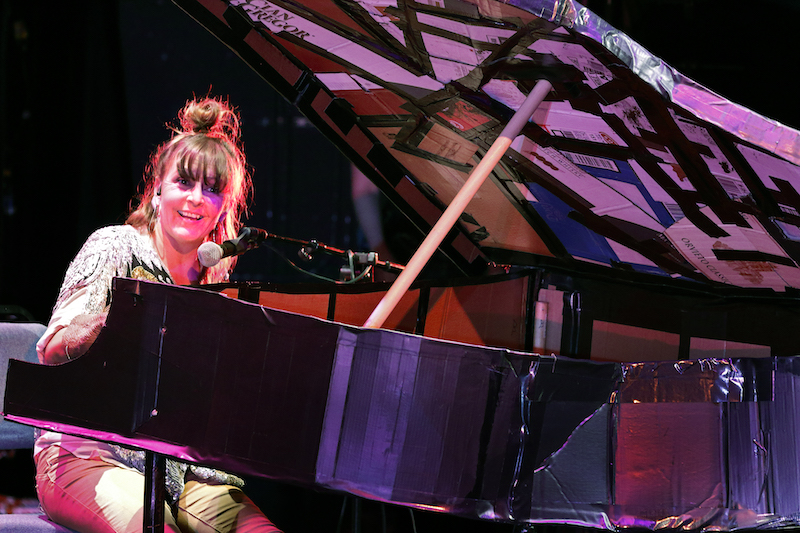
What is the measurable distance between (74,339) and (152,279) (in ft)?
1.29

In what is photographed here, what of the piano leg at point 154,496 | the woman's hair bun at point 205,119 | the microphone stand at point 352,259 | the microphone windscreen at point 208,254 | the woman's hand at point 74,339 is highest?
the woman's hair bun at point 205,119

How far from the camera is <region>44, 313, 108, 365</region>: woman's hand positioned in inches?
50.4

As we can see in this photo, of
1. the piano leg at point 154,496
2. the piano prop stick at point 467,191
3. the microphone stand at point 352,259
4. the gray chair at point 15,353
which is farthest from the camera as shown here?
the gray chair at point 15,353

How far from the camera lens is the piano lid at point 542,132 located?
1188 mm

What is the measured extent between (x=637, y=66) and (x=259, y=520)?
1.33 metres

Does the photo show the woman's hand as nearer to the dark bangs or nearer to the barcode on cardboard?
the dark bangs

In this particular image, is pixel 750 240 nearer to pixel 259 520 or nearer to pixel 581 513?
pixel 581 513

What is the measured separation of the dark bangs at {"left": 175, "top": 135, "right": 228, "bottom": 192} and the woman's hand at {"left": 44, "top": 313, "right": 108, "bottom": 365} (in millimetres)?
593

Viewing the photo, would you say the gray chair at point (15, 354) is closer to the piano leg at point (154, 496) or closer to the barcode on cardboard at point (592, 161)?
the piano leg at point (154, 496)

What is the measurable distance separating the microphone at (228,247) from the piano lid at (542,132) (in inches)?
17.3

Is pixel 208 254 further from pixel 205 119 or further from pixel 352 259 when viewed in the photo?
pixel 205 119

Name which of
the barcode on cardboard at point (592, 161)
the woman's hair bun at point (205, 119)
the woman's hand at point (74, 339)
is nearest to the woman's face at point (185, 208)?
the woman's hair bun at point (205, 119)

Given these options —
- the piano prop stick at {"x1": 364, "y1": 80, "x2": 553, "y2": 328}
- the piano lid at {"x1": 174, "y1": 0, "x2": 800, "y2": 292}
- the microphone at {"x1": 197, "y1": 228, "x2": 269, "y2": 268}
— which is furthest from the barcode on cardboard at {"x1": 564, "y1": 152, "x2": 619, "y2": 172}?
the microphone at {"x1": 197, "y1": 228, "x2": 269, "y2": 268}

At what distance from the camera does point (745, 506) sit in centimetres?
125
